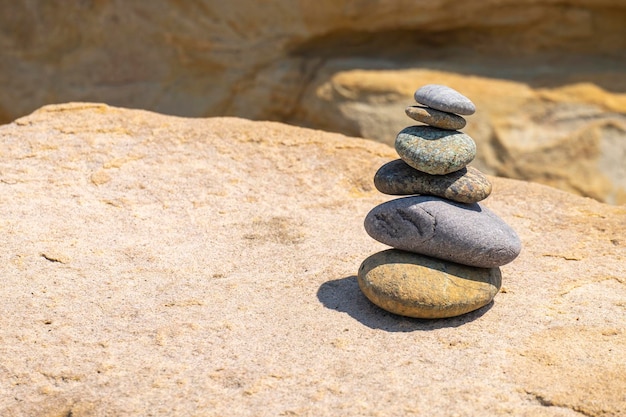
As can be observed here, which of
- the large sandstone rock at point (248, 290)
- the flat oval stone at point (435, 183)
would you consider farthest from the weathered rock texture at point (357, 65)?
the flat oval stone at point (435, 183)

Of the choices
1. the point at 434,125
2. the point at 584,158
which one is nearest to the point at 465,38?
the point at 584,158

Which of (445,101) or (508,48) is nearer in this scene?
(445,101)

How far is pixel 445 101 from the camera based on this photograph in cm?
489

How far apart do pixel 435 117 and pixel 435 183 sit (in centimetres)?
39

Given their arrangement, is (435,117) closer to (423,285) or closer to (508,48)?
(423,285)

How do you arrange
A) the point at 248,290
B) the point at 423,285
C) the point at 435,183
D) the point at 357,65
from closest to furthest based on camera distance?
the point at 423,285 < the point at 435,183 < the point at 248,290 < the point at 357,65

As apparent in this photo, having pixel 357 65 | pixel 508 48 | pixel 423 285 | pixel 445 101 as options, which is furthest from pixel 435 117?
pixel 508 48

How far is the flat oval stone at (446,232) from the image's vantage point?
491 centimetres

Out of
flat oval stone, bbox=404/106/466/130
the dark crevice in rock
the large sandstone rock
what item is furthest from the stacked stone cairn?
the dark crevice in rock

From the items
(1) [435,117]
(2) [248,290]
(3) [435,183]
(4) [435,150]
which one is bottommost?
(2) [248,290]

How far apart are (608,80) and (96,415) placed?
7.48 metres

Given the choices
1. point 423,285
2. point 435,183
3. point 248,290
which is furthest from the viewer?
point 248,290

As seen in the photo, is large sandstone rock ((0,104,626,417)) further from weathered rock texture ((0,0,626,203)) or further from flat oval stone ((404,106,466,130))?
weathered rock texture ((0,0,626,203))

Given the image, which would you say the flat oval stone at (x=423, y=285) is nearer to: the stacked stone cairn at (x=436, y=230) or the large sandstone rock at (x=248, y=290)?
the stacked stone cairn at (x=436, y=230)
